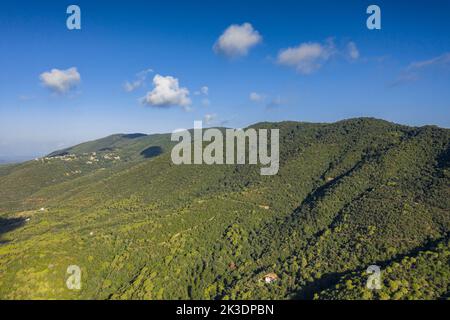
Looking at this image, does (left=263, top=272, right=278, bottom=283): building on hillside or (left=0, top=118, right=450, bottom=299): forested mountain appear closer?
(left=0, top=118, right=450, bottom=299): forested mountain

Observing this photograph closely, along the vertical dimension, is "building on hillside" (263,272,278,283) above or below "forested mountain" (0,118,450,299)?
below

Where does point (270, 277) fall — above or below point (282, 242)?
below

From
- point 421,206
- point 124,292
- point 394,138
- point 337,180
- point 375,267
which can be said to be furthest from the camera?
point 394,138

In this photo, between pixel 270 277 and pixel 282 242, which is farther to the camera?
pixel 282 242

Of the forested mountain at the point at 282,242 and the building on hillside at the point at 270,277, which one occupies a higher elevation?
the forested mountain at the point at 282,242

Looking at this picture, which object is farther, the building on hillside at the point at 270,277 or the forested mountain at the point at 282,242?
the building on hillside at the point at 270,277
